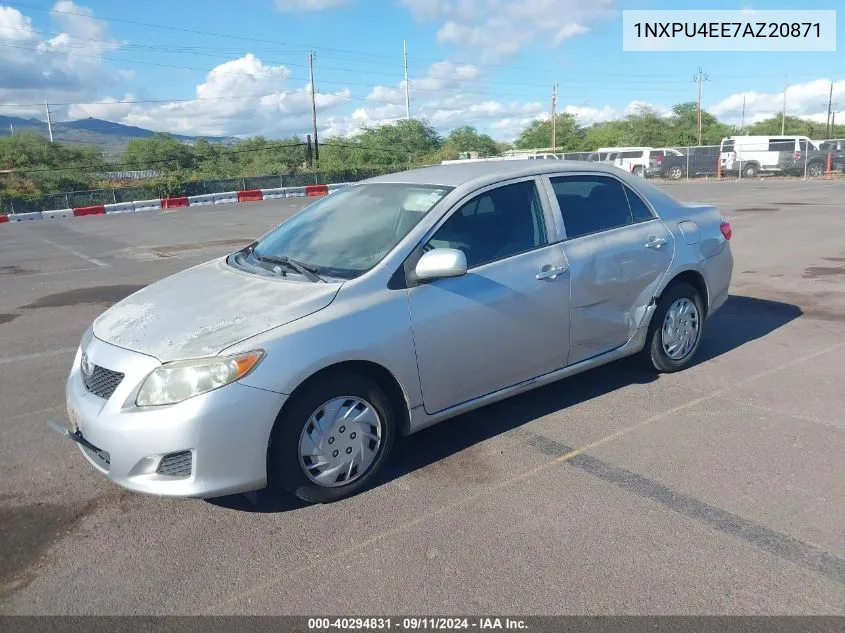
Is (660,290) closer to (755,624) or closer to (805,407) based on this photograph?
(805,407)

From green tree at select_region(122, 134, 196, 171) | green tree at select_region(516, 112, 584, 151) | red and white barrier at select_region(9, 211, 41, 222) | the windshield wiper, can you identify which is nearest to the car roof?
the windshield wiper

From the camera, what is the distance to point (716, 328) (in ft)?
21.9

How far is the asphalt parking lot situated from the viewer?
2818mm

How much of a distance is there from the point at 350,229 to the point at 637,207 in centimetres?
219

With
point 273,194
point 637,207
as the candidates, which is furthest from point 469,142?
point 637,207

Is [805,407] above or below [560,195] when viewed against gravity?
below

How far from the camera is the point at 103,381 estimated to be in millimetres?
3426

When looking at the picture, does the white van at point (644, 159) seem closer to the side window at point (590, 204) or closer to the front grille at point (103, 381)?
the side window at point (590, 204)

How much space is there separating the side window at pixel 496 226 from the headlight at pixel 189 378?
131 cm

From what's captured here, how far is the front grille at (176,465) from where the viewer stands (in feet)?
10.4

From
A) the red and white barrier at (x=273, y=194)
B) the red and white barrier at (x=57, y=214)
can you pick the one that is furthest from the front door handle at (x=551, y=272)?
the red and white barrier at (x=273, y=194)

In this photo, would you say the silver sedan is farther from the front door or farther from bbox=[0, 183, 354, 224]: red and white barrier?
bbox=[0, 183, 354, 224]: red and white barrier

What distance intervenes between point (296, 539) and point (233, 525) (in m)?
0.37

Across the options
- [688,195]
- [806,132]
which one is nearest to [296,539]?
[688,195]
